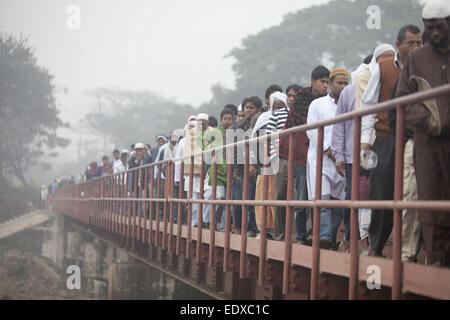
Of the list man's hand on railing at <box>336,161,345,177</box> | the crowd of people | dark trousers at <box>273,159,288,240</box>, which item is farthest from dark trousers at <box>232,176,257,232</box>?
man's hand on railing at <box>336,161,345,177</box>

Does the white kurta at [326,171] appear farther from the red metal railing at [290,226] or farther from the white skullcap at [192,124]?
the white skullcap at [192,124]

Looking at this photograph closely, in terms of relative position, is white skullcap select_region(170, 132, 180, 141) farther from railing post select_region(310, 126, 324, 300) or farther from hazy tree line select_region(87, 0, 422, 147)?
hazy tree line select_region(87, 0, 422, 147)

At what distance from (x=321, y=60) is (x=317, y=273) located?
32548 millimetres

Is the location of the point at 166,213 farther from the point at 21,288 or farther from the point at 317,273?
the point at 21,288

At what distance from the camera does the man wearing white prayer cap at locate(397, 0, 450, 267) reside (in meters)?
4.14

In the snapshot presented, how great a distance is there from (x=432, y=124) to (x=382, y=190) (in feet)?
2.67

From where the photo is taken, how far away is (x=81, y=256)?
2953 cm

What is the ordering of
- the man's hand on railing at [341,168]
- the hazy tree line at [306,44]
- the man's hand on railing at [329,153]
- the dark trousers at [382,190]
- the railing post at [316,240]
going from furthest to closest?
the hazy tree line at [306,44]
the man's hand on railing at [329,153]
the man's hand on railing at [341,168]
the railing post at [316,240]
the dark trousers at [382,190]

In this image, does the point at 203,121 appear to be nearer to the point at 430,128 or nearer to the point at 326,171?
the point at 326,171

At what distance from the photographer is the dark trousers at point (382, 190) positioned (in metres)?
4.86

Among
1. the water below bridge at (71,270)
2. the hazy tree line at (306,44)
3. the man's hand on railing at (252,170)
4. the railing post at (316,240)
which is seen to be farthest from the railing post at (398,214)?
the hazy tree line at (306,44)

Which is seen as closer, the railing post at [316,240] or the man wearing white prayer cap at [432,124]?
the man wearing white prayer cap at [432,124]

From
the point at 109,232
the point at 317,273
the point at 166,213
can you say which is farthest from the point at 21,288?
the point at 317,273

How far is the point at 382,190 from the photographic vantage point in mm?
4867
